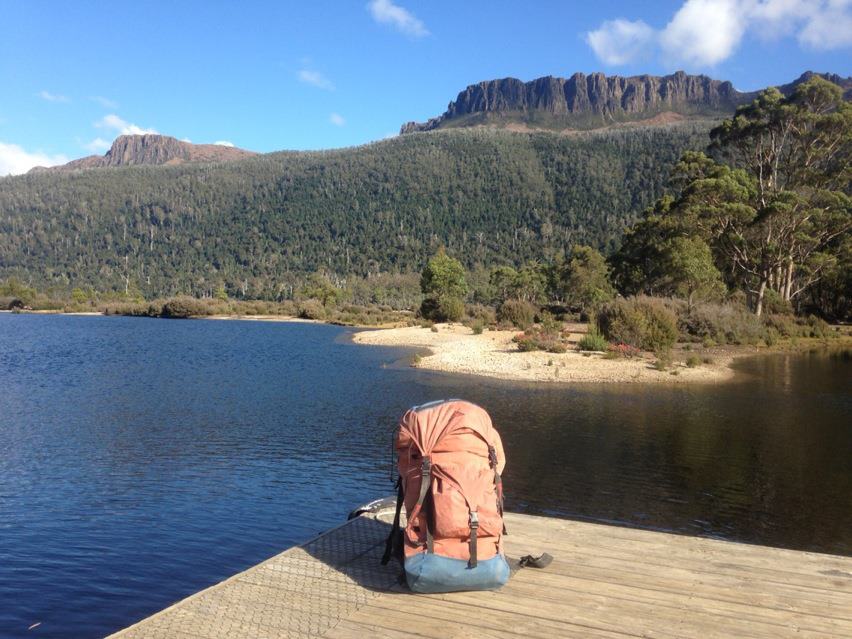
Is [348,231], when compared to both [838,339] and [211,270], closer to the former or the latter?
[211,270]

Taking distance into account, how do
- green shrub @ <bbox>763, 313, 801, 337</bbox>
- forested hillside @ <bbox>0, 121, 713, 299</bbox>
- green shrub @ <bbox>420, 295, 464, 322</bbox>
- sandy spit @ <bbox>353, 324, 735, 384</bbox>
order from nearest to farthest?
sandy spit @ <bbox>353, 324, 735, 384</bbox>, green shrub @ <bbox>763, 313, 801, 337</bbox>, green shrub @ <bbox>420, 295, 464, 322</bbox>, forested hillside @ <bbox>0, 121, 713, 299</bbox>

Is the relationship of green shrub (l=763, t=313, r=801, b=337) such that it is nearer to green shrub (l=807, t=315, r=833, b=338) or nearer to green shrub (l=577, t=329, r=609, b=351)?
green shrub (l=807, t=315, r=833, b=338)

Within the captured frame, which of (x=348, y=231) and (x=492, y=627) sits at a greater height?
(x=348, y=231)

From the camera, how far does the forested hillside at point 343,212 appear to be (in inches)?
4966

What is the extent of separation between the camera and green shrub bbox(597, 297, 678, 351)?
32.2m

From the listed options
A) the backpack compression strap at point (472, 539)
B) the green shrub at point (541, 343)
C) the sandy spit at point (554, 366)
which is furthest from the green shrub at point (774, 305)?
the backpack compression strap at point (472, 539)

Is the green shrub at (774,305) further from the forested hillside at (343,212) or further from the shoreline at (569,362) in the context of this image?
the forested hillside at (343,212)

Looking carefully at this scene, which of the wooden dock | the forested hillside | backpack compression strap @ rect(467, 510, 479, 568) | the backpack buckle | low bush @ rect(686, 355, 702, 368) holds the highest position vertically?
the forested hillside

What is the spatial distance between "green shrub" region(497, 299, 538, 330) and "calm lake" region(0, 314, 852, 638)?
22739mm

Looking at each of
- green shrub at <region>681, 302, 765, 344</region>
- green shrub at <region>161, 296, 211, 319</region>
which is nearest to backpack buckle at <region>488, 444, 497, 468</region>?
green shrub at <region>681, 302, 765, 344</region>

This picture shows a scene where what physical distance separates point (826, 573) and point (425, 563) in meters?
3.27

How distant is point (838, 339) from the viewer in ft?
143

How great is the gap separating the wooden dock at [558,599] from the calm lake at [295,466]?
2.55 m

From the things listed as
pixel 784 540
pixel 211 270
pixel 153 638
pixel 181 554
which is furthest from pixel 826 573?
pixel 211 270
